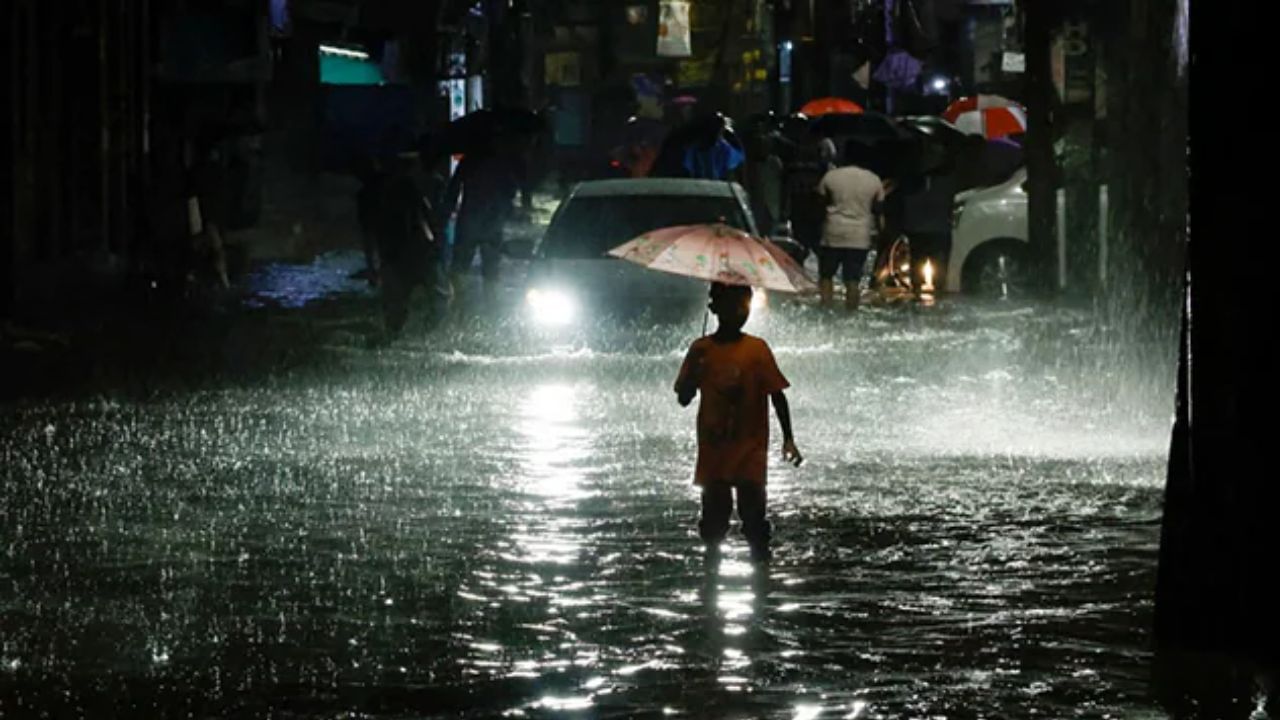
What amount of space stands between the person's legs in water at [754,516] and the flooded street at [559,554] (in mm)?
141

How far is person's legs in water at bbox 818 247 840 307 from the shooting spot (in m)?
27.8

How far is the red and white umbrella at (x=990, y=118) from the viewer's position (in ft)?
153

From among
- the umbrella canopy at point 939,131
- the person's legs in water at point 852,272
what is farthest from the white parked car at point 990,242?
the umbrella canopy at point 939,131

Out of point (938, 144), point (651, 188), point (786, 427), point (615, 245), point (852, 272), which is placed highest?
point (938, 144)

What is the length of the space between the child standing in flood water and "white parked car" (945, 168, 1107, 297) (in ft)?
67.5

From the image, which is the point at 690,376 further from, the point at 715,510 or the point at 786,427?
the point at 715,510

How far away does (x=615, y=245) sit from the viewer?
882 inches

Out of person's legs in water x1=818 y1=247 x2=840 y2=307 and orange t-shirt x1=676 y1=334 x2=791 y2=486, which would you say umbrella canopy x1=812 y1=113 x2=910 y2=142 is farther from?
orange t-shirt x1=676 y1=334 x2=791 y2=486

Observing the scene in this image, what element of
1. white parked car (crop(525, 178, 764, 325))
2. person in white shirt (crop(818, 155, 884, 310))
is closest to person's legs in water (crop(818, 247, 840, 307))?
person in white shirt (crop(818, 155, 884, 310))

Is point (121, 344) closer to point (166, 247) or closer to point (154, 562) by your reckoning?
point (166, 247)

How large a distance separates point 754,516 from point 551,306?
459 inches

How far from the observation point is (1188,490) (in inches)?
350

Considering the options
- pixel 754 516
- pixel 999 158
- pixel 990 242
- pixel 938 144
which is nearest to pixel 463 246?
pixel 990 242

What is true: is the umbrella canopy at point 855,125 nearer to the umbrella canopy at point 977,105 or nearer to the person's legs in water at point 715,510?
the umbrella canopy at point 977,105
